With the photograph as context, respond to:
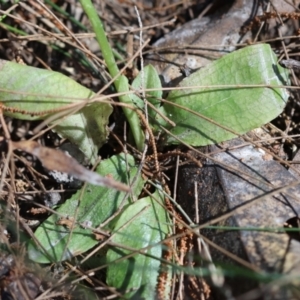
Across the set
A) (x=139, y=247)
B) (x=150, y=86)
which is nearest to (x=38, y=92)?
(x=150, y=86)

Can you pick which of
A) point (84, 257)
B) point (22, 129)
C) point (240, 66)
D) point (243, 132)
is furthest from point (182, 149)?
point (22, 129)

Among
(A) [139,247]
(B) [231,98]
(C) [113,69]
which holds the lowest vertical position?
(A) [139,247]

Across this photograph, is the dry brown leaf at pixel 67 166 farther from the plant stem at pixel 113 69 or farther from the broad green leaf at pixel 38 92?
the plant stem at pixel 113 69

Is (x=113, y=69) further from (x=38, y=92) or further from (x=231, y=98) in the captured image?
(x=231, y=98)

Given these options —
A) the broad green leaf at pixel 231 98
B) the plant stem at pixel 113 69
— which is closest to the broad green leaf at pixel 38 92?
the plant stem at pixel 113 69

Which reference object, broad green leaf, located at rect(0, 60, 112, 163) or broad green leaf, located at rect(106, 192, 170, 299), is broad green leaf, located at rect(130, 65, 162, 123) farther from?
broad green leaf, located at rect(106, 192, 170, 299)

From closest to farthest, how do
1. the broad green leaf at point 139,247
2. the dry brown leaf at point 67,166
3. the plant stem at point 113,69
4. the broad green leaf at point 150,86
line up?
1. the dry brown leaf at point 67,166
2. the broad green leaf at point 139,247
3. the plant stem at point 113,69
4. the broad green leaf at point 150,86

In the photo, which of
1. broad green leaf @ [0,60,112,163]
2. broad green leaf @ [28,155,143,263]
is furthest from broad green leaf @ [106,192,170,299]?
broad green leaf @ [0,60,112,163]
